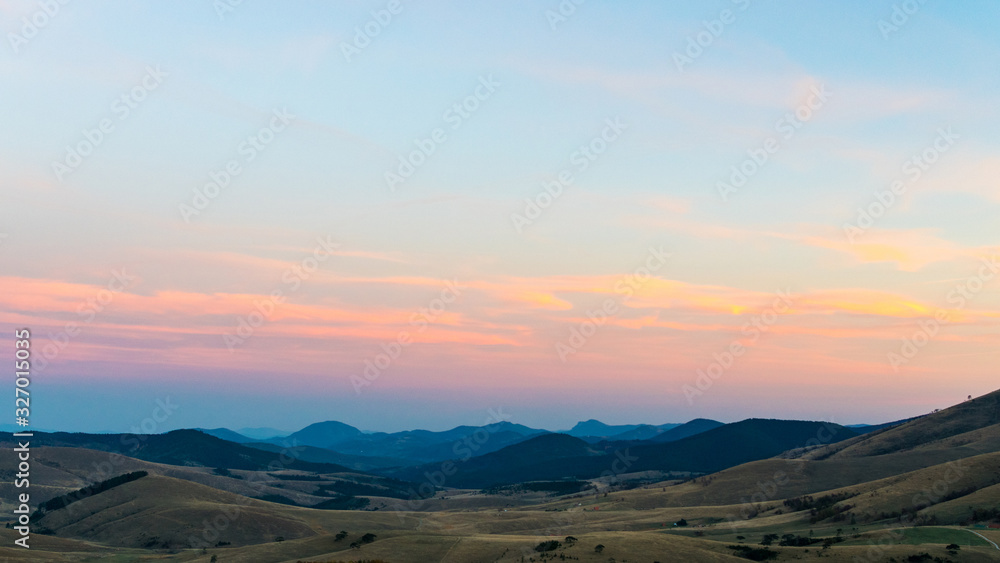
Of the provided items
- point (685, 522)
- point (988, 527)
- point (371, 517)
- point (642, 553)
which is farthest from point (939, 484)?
point (371, 517)

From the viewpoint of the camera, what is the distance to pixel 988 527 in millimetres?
87812

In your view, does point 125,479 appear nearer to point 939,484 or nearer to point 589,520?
point 589,520

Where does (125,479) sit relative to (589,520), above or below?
above

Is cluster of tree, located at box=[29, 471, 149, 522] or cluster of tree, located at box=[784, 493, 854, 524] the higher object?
cluster of tree, located at box=[29, 471, 149, 522]

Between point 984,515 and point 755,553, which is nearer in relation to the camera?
point 755,553

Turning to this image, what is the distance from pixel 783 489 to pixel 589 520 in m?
46.8
